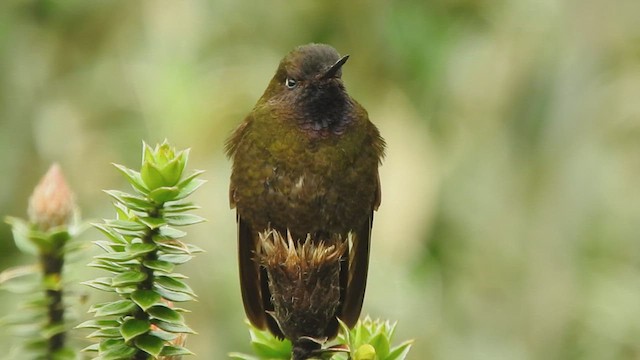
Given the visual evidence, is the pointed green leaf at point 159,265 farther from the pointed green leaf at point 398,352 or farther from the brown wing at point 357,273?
the brown wing at point 357,273

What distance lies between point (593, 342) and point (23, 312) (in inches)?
162

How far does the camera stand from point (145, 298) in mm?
1313

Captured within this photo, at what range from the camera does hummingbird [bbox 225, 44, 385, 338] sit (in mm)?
2471

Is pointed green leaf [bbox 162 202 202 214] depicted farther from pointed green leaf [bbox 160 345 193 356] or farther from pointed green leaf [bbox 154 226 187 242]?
pointed green leaf [bbox 160 345 193 356]

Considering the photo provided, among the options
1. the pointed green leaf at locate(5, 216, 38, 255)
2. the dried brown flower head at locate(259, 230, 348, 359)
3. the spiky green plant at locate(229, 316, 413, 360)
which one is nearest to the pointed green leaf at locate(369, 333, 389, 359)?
the spiky green plant at locate(229, 316, 413, 360)

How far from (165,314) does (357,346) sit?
0.31 meters

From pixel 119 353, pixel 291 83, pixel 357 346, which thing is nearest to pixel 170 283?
pixel 119 353

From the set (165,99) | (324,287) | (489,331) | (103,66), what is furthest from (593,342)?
(324,287)

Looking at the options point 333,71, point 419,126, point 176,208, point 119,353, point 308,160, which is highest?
point 419,126

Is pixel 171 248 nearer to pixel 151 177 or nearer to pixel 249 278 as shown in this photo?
pixel 151 177

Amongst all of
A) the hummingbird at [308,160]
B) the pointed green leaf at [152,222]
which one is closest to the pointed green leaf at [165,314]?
the pointed green leaf at [152,222]

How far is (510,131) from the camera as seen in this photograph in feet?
16.6

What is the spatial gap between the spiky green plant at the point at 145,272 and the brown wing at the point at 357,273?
128 centimetres

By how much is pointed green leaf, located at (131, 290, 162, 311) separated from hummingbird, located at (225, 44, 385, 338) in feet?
3.57
